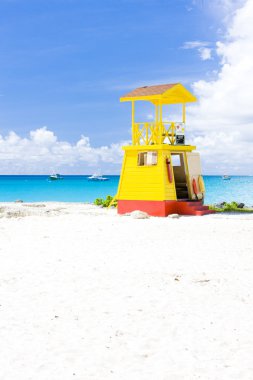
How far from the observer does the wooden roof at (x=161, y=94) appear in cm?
2234

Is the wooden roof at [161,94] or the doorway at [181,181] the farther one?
the doorway at [181,181]

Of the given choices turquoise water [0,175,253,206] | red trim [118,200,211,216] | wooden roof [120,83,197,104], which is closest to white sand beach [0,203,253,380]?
red trim [118,200,211,216]

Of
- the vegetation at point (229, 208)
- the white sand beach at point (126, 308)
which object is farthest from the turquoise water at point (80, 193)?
the white sand beach at point (126, 308)

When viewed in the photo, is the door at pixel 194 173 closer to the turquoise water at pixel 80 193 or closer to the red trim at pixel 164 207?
the red trim at pixel 164 207

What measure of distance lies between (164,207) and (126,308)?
13.7 metres

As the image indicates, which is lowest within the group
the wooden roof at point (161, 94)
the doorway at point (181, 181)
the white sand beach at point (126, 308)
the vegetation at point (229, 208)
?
the white sand beach at point (126, 308)

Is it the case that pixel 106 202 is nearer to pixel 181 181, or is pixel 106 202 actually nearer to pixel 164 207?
pixel 181 181

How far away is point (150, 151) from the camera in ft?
73.2

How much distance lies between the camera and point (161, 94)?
22.1 meters

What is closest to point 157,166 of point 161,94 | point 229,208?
point 161,94

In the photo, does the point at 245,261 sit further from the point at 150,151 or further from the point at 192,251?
the point at 150,151

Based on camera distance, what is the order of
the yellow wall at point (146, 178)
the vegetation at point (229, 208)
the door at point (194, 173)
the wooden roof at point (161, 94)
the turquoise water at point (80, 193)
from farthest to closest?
the turquoise water at point (80, 193) < the vegetation at point (229, 208) < the door at point (194, 173) < the wooden roof at point (161, 94) < the yellow wall at point (146, 178)

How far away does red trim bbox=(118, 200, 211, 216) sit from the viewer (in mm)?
21812

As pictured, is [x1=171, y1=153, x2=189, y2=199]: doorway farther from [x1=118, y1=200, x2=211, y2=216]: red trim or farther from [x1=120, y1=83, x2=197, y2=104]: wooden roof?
[x1=120, y1=83, x2=197, y2=104]: wooden roof
